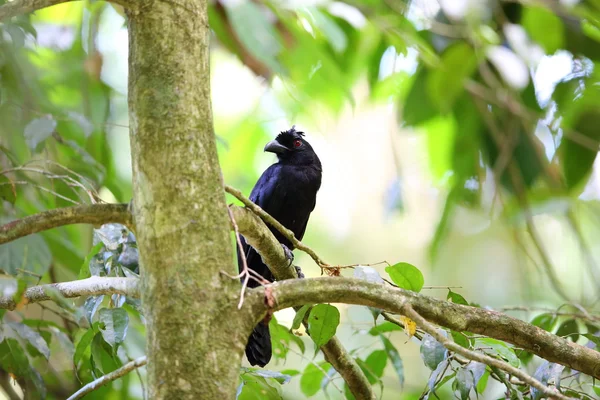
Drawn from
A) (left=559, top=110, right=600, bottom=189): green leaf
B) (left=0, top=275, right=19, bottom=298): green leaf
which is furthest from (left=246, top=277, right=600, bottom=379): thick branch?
(left=559, top=110, right=600, bottom=189): green leaf

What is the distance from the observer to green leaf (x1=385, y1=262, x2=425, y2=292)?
6.89 ft

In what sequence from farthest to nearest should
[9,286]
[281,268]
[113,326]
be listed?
[281,268]
[113,326]
[9,286]

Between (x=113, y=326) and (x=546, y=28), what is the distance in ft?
9.76

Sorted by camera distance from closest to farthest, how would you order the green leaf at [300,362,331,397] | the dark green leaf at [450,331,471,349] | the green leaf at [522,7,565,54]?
the dark green leaf at [450,331,471,349] → the green leaf at [300,362,331,397] → the green leaf at [522,7,565,54]

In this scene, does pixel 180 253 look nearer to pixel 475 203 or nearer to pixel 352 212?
pixel 475 203

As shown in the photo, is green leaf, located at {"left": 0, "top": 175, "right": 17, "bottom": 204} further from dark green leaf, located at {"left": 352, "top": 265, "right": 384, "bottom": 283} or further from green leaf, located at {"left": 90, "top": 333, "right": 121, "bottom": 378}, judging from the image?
dark green leaf, located at {"left": 352, "top": 265, "right": 384, "bottom": 283}

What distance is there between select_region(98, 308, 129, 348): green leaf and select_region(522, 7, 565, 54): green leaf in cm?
290

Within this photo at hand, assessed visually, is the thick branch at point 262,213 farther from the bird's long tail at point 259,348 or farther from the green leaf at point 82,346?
the bird's long tail at point 259,348

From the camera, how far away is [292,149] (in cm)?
485

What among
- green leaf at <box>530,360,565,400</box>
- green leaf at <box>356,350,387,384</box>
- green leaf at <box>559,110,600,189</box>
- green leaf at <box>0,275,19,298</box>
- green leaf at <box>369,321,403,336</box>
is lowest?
green leaf at <box>356,350,387,384</box>

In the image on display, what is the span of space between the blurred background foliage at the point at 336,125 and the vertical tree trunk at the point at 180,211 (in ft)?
1.07

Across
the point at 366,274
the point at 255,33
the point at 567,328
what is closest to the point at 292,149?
the point at 255,33

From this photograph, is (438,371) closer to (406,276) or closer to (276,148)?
(406,276)

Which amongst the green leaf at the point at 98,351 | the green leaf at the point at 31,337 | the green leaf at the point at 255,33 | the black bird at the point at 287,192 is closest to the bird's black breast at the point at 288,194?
the black bird at the point at 287,192
